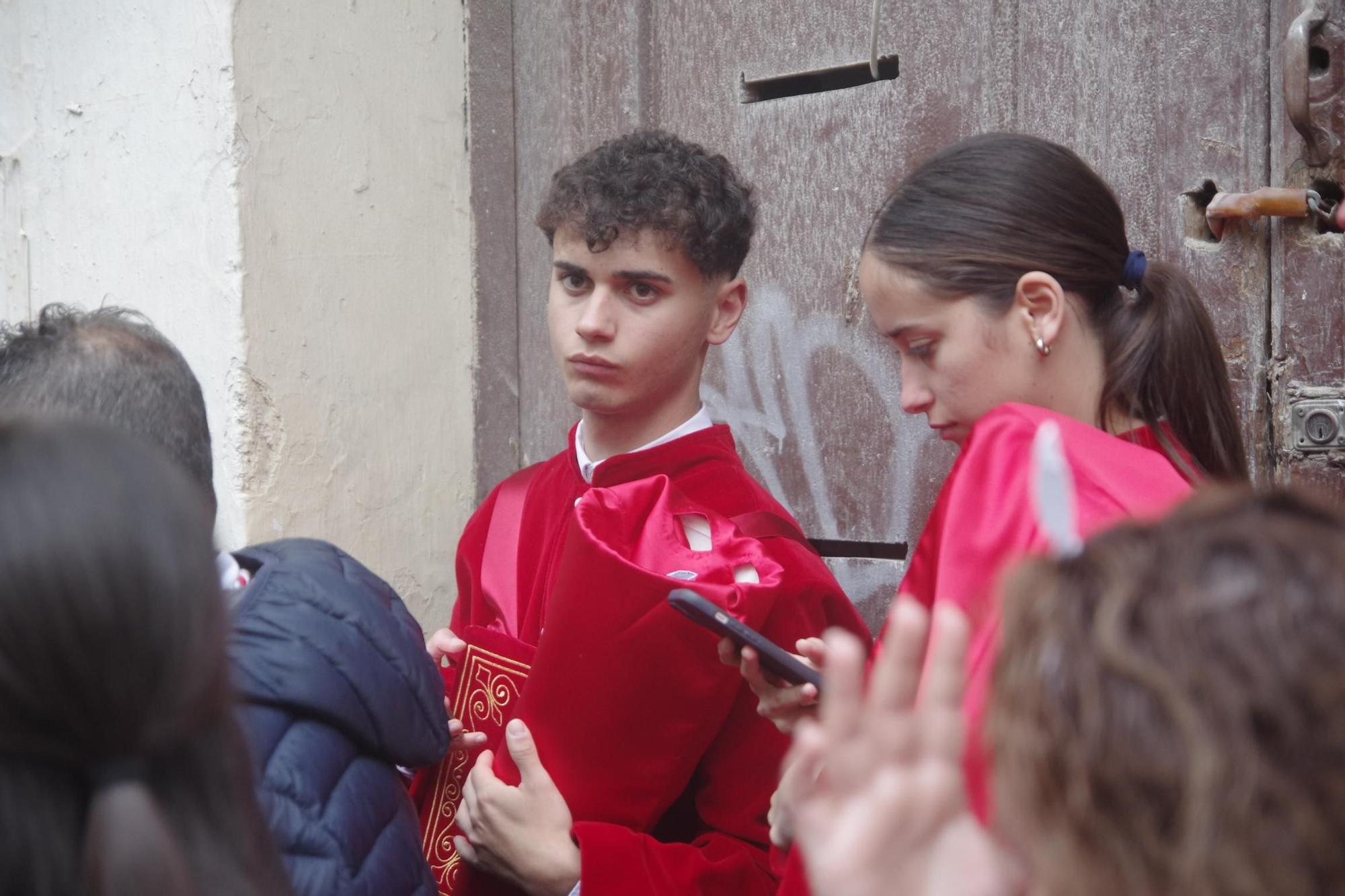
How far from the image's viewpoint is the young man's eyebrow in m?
1.89

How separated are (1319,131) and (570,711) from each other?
3.94 ft

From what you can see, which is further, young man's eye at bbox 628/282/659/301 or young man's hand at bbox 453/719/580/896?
young man's eye at bbox 628/282/659/301

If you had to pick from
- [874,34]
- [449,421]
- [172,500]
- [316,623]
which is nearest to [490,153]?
[449,421]

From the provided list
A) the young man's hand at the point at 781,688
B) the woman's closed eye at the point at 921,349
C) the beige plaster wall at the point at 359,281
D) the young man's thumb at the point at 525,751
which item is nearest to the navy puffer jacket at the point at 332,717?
the young man's thumb at the point at 525,751

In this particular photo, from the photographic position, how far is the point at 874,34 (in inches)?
82.4

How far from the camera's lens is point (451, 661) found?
1888 mm

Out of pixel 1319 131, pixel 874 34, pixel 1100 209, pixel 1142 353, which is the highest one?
pixel 874 34

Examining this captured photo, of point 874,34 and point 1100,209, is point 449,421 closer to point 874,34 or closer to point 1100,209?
point 874,34

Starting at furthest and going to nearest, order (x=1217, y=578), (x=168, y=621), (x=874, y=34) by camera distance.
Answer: (x=874, y=34)
(x=168, y=621)
(x=1217, y=578)

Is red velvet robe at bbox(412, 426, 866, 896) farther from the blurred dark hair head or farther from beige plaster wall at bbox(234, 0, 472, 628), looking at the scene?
beige plaster wall at bbox(234, 0, 472, 628)

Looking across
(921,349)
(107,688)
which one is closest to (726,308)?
(921,349)

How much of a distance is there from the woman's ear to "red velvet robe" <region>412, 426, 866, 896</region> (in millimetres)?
411

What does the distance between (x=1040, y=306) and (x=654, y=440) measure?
0.66 m

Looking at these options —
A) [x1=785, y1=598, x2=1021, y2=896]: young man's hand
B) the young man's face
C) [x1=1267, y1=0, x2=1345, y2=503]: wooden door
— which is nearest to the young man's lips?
the young man's face
